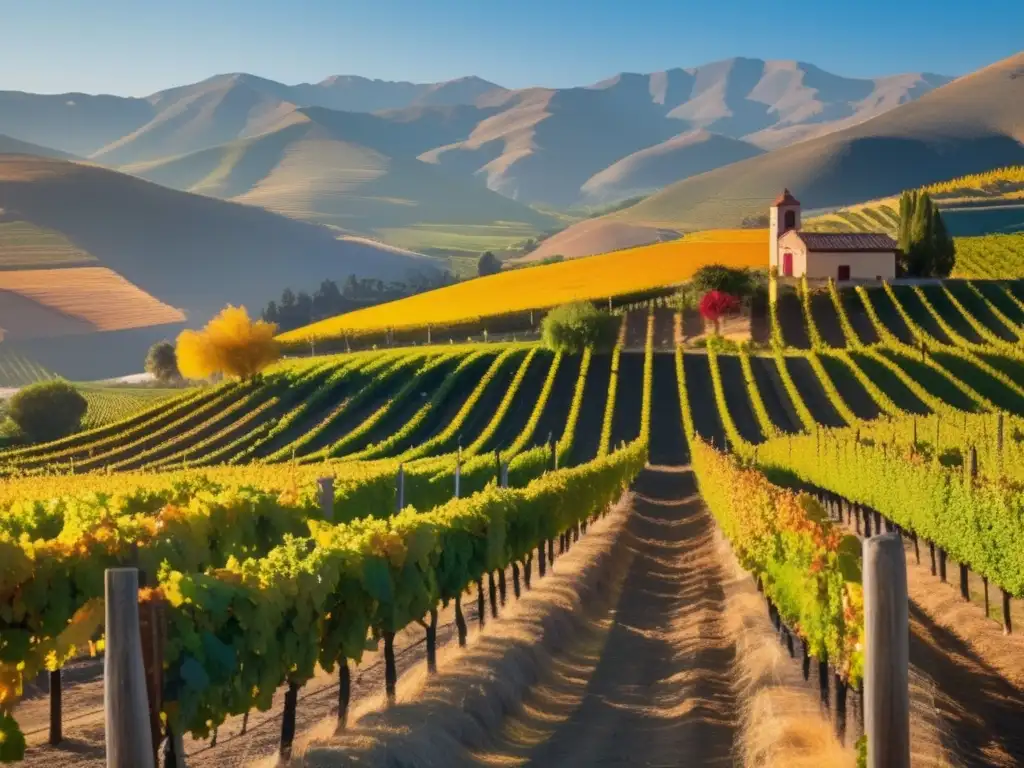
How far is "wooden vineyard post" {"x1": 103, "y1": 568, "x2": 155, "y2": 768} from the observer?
10.4m

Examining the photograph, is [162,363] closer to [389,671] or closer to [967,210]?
[967,210]

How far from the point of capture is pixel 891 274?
112 m

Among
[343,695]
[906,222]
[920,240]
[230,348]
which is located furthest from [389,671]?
[906,222]

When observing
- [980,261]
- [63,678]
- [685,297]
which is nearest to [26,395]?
[685,297]

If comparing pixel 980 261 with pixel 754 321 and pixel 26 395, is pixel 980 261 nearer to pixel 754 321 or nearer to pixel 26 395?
pixel 754 321

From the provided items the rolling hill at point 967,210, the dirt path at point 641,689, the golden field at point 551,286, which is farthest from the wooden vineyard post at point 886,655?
the rolling hill at point 967,210

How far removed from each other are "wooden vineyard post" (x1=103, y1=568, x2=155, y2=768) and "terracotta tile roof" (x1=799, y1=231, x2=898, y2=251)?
344 feet

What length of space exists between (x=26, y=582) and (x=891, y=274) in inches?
4123

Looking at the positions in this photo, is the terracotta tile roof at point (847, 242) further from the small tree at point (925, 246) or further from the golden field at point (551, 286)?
the golden field at point (551, 286)

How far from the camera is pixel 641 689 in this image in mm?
21000

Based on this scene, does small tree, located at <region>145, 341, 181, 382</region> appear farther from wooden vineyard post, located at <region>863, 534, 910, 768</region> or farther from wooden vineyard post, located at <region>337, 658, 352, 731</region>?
wooden vineyard post, located at <region>863, 534, 910, 768</region>

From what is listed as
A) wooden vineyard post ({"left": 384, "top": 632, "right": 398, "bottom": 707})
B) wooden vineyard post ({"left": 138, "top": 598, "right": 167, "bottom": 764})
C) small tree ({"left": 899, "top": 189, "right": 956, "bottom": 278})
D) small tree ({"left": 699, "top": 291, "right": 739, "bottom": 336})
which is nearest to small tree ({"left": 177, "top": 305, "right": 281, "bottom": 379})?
small tree ({"left": 699, "top": 291, "right": 739, "bottom": 336})

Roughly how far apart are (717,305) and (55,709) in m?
91.8

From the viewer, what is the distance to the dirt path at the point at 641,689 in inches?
662
